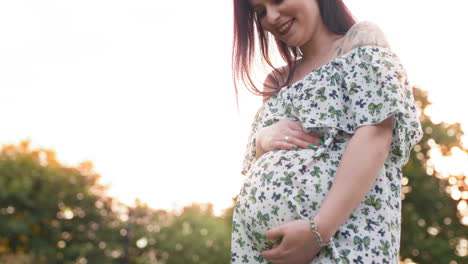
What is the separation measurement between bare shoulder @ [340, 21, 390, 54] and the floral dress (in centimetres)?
3

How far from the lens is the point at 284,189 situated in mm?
1715

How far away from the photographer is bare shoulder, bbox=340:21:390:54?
5.99 feet

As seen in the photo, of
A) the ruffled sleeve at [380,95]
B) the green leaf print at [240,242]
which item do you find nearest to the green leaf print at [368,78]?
the ruffled sleeve at [380,95]

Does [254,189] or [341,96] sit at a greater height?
[341,96]

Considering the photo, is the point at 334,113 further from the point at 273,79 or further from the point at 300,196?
the point at 273,79

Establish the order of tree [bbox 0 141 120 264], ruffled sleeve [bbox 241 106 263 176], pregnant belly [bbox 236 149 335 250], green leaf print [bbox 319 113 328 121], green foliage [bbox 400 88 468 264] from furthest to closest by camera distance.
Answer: tree [bbox 0 141 120 264] < green foliage [bbox 400 88 468 264] < ruffled sleeve [bbox 241 106 263 176] < green leaf print [bbox 319 113 328 121] < pregnant belly [bbox 236 149 335 250]

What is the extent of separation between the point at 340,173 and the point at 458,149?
18.6 m

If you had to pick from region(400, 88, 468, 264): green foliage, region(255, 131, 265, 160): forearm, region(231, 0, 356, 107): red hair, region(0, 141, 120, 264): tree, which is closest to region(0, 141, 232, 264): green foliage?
region(0, 141, 120, 264): tree

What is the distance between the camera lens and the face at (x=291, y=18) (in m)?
1.95

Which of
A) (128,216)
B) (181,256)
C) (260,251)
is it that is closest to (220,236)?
(181,256)

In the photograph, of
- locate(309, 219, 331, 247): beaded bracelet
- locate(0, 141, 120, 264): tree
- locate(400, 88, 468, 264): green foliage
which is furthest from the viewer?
locate(0, 141, 120, 264): tree

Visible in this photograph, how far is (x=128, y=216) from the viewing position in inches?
942

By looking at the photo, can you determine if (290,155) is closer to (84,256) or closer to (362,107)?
(362,107)

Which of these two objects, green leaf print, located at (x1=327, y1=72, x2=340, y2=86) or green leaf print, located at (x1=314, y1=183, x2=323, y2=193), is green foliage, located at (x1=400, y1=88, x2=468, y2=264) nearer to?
green leaf print, located at (x1=327, y1=72, x2=340, y2=86)
